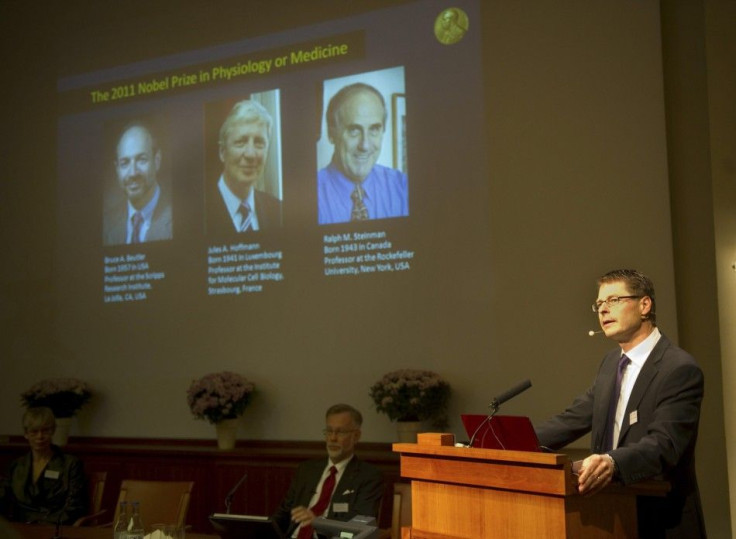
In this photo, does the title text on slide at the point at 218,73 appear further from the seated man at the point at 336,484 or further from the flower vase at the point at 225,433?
the seated man at the point at 336,484

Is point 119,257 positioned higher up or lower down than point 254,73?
lower down

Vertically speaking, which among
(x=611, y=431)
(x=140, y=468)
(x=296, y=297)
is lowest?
(x=140, y=468)

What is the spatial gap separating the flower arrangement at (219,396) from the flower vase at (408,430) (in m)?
1.18

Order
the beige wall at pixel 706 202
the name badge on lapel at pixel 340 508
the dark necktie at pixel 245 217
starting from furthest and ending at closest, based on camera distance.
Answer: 1. the dark necktie at pixel 245 217
2. the beige wall at pixel 706 202
3. the name badge on lapel at pixel 340 508

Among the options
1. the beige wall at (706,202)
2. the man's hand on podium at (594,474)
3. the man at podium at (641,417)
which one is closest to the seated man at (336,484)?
the man at podium at (641,417)

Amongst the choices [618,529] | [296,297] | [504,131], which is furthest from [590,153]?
[618,529]

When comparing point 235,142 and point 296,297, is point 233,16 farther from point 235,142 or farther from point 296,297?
point 296,297

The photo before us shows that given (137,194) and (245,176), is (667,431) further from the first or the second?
(137,194)

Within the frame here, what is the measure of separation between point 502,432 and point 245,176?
4.26 meters

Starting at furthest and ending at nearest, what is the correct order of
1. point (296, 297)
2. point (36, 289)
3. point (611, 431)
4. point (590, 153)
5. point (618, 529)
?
point (36, 289) → point (296, 297) → point (590, 153) → point (611, 431) → point (618, 529)

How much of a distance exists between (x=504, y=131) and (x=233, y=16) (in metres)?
2.42

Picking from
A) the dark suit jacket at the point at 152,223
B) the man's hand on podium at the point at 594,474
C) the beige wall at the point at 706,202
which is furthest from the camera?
the dark suit jacket at the point at 152,223

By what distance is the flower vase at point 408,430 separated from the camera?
5.32m

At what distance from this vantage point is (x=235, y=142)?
6336 mm
